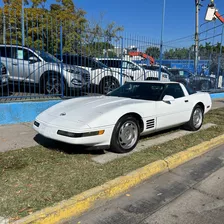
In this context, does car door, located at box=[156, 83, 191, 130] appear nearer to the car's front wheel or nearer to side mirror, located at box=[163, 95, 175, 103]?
side mirror, located at box=[163, 95, 175, 103]

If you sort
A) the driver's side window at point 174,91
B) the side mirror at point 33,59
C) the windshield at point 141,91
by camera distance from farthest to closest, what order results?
the side mirror at point 33,59 < the driver's side window at point 174,91 < the windshield at point 141,91

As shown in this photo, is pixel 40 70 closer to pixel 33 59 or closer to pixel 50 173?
pixel 33 59

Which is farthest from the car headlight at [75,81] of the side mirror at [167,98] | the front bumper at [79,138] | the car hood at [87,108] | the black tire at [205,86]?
the black tire at [205,86]

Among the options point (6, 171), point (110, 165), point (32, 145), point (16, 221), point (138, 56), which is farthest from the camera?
point (138, 56)

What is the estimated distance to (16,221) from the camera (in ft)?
8.50

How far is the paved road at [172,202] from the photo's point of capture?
297 centimetres

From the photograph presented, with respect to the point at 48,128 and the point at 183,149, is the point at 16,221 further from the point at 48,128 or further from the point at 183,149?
the point at 183,149

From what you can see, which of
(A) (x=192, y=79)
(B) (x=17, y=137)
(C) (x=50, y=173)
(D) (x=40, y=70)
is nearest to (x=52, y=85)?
(D) (x=40, y=70)

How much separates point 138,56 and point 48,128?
7073mm

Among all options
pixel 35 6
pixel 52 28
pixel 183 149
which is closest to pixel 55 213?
pixel 183 149

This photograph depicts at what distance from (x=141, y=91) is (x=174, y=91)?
2.74 feet

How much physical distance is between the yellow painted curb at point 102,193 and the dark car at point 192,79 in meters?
8.58

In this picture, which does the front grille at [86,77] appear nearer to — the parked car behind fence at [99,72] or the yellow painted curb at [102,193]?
the parked car behind fence at [99,72]

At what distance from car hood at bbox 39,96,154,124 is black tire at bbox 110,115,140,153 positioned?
239mm
